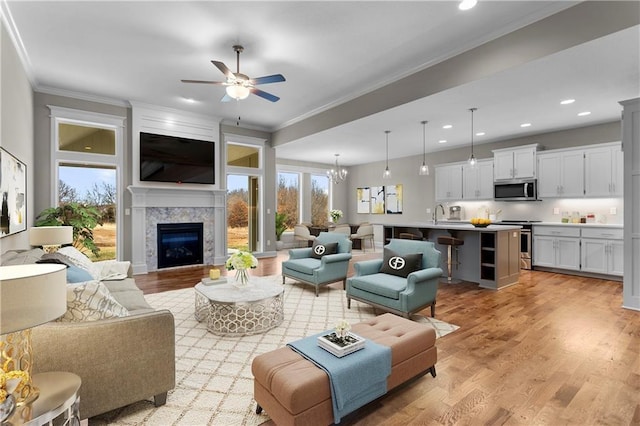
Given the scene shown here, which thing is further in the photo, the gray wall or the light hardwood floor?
the gray wall

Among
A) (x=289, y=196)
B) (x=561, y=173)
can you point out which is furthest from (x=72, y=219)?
(x=561, y=173)

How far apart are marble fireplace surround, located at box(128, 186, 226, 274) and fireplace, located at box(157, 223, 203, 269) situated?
10 cm

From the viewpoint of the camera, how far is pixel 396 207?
10.5 metres

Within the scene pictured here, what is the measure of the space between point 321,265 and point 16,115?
4.37 m

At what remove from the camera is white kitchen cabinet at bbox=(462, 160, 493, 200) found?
7703mm

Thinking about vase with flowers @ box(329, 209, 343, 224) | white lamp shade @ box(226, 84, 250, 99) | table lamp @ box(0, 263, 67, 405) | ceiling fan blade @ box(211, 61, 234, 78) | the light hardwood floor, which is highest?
ceiling fan blade @ box(211, 61, 234, 78)

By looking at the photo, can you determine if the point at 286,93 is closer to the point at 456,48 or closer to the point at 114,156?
the point at 456,48

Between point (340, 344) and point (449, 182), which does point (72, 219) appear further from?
point (449, 182)

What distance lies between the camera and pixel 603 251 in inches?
229

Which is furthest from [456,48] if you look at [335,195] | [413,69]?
[335,195]

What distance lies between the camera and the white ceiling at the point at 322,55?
331cm

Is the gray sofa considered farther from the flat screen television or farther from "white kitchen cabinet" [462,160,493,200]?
"white kitchen cabinet" [462,160,493,200]

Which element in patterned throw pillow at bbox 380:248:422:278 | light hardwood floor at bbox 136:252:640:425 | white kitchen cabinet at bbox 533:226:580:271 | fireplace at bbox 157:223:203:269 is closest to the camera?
light hardwood floor at bbox 136:252:640:425

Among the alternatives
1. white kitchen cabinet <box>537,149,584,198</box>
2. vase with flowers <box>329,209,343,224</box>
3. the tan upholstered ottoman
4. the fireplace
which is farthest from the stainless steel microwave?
the fireplace
